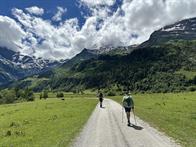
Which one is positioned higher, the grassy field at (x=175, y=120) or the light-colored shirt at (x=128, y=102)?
the light-colored shirt at (x=128, y=102)

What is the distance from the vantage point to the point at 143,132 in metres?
33.5

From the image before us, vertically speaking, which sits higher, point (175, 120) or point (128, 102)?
point (128, 102)

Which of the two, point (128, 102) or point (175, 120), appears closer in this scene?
point (128, 102)

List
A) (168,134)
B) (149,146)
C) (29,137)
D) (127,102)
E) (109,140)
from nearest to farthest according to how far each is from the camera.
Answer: (149,146) → (109,140) → (168,134) → (29,137) → (127,102)

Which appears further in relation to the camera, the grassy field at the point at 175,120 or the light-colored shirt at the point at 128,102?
the light-colored shirt at the point at 128,102

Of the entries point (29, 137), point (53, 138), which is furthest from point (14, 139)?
point (53, 138)

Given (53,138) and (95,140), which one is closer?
(95,140)

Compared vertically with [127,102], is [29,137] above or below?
below

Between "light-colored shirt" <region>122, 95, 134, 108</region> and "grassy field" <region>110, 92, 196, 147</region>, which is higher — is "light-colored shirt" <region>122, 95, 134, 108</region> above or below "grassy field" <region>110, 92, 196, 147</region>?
above

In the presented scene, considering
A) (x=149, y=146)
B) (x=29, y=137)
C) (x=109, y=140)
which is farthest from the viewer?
(x=29, y=137)

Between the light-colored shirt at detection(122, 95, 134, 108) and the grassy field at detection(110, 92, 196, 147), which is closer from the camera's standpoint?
the grassy field at detection(110, 92, 196, 147)

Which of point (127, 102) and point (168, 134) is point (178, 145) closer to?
point (168, 134)

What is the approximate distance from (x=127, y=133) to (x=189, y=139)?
20.1ft

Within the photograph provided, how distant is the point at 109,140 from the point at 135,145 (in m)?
3.40
